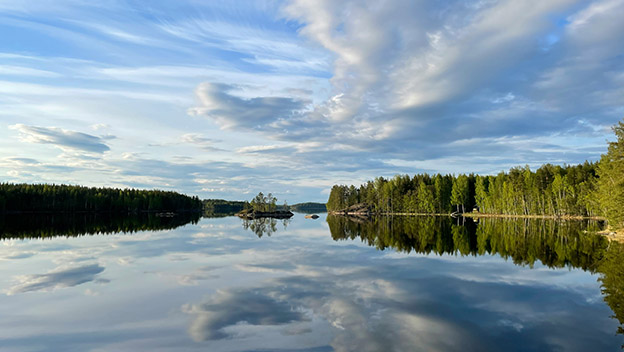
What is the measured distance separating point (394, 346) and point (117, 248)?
37.1 meters

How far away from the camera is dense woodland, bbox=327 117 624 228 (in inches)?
2147

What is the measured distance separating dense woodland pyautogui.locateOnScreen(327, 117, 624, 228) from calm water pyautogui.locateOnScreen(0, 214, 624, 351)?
3003 centimetres

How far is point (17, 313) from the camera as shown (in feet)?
52.3

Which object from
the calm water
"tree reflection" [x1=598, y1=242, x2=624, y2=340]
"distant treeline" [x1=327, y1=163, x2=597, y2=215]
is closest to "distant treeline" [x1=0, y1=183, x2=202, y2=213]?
"distant treeline" [x1=327, y1=163, x2=597, y2=215]

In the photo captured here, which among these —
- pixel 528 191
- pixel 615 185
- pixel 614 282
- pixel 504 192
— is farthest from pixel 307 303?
pixel 504 192

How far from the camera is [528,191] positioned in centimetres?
13450

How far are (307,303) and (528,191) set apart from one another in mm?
142155

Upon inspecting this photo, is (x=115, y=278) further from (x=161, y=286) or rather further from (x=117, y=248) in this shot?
(x=117, y=248)

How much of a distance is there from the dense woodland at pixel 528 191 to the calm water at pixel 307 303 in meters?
30.0

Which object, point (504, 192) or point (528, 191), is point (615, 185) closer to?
point (528, 191)

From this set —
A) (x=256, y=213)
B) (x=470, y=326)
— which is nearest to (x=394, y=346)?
(x=470, y=326)

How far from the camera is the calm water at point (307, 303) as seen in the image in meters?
12.6

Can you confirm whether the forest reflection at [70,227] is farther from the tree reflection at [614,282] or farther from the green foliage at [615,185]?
the green foliage at [615,185]

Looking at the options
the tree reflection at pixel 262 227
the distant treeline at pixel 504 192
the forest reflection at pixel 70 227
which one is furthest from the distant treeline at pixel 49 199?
the distant treeline at pixel 504 192
